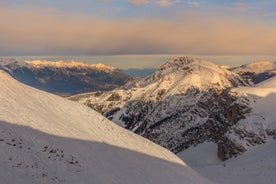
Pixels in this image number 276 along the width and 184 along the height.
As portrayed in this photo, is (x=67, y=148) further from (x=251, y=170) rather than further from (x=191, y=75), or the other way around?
(x=191, y=75)

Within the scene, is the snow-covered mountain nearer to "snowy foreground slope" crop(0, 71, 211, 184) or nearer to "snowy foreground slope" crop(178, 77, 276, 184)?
"snowy foreground slope" crop(178, 77, 276, 184)

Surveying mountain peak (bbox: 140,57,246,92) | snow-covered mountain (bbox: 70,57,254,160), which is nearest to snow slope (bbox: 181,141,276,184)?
snow-covered mountain (bbox: 70,57,254,160)

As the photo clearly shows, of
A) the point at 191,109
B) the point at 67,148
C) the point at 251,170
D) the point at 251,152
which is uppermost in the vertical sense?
the point at 67,148

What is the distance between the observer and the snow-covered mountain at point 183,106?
98.7 meters

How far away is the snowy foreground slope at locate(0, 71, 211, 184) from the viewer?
75.0 feet

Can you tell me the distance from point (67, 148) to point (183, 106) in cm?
11965

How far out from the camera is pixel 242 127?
80.0 m

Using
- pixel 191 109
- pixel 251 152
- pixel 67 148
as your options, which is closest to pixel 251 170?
pixel 251 152

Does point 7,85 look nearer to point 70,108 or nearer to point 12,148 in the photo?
point 70,108

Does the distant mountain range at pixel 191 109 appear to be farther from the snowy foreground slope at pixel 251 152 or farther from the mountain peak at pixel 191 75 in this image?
the snowy foreground slope at pixel 251 152

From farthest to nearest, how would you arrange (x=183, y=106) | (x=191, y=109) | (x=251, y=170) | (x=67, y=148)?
(x=183, y=106)
(x=191, y=109)
(x=251, y=170)
(x=67, y=148)

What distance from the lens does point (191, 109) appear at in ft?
454

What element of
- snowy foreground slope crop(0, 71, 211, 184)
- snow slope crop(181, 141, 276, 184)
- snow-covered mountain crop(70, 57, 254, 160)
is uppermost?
snowy foreground slope crop(0, 71, 211, 184)

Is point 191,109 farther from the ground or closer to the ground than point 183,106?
farther from the ground
